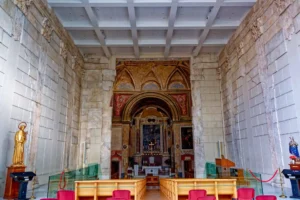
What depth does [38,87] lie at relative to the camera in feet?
25.6

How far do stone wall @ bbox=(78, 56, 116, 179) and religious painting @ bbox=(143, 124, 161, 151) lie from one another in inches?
347

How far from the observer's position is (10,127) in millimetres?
6074

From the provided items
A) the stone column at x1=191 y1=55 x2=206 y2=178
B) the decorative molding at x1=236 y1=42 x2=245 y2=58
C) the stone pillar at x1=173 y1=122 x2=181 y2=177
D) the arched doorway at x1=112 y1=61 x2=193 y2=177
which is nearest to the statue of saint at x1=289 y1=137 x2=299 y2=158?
the decorative molding at x1=236 y1=42 x2=245 y2=58

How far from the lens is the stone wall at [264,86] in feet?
21.3

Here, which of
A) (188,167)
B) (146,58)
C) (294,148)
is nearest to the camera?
(294,148)

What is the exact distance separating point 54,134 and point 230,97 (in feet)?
27.0

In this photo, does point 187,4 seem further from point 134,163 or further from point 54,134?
point 134,163

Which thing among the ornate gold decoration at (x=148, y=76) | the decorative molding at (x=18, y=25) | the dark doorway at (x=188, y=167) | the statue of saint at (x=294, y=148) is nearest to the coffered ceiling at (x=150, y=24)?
the decorative molding at (x=18, y=25)

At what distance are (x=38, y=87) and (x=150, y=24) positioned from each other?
5591mm

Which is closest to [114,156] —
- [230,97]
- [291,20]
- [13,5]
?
[230,97]

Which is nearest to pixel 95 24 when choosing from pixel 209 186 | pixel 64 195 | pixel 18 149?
pixel 18 149

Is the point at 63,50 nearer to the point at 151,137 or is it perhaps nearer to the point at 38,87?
the point at 38,87

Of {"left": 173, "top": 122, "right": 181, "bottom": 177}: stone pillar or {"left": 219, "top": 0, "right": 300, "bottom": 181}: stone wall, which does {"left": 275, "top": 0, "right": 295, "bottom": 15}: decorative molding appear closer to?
{"left": 219, "top": 0, "right": 300, "bottom": 181}: stone wall

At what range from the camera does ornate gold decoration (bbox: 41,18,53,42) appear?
27.3ft
